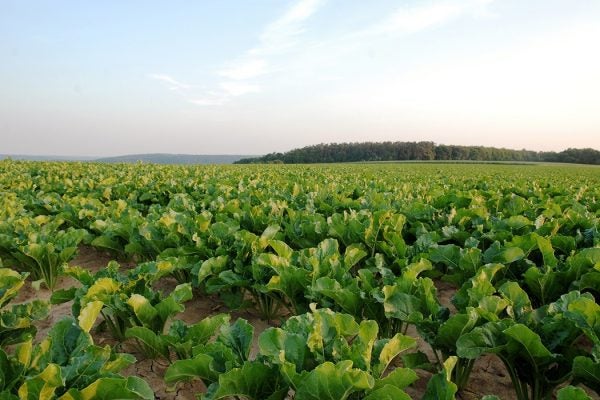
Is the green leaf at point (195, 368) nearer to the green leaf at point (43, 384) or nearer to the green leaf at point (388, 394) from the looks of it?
the green leaf at point (43, 384)

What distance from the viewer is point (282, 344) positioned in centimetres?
183

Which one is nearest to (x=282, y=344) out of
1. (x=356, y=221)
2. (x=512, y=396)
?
(x=512, y=396)

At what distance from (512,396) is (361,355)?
138 centimetres

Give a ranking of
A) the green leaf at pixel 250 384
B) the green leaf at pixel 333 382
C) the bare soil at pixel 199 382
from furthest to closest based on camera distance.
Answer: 1. the bare soil at pixel 199 382
2. the green leaf at pixel 250 384
3. the green leaf at pixel 333 382

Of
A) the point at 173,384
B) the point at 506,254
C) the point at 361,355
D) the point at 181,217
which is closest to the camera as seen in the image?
the point at 361,355

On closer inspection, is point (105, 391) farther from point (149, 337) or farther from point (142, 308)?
point (142, 308)

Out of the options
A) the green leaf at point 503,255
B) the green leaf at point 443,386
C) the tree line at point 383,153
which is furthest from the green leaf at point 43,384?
the tree line at point 383,153

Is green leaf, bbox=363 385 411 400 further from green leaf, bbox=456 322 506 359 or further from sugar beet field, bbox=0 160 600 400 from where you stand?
green leaf, bbox=456 322 506 359

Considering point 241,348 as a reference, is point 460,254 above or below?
above

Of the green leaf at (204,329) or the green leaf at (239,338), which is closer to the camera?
the green leaf at (239,338)

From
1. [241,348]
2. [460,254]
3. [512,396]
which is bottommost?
[512,396]

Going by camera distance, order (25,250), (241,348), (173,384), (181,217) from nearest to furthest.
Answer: (241,348) → (173,384) → (25,250) → (181,217)

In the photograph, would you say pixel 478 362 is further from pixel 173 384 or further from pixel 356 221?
pixel 173 384

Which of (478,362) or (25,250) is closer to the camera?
(478,362)
